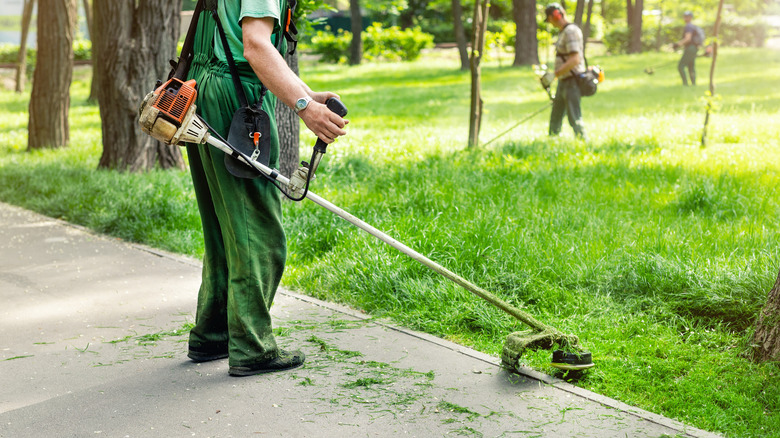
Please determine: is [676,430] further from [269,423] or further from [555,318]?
[269,423]

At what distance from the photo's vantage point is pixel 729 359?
3.90 meters

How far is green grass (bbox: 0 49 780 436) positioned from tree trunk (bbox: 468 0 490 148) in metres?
0.38

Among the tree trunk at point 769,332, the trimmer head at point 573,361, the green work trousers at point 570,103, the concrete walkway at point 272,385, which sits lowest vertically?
the concrete walkway at point 272,385

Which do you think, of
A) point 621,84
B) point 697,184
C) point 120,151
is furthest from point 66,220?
point 621,84

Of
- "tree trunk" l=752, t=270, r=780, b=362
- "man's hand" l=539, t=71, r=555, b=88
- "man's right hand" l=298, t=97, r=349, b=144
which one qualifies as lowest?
"tree trunk" l=752, t=270, r=780, b=362

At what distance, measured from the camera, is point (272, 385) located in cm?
373

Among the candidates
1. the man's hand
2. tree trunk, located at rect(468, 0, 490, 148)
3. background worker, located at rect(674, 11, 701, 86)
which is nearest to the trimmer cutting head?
tree trunk, located at rect(468, 0, 490, 148)

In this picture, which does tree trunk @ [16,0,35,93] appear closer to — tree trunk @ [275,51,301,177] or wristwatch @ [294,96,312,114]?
tree trunk @ [275,51,301,177]

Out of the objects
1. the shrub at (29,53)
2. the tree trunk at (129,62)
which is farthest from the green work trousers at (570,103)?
the shrub at (29,53)

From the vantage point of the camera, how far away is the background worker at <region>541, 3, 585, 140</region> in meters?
10.8

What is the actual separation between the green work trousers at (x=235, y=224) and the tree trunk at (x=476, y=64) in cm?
607

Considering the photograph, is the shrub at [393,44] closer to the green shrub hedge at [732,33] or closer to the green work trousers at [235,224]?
the green shrub hedge at [732,33]

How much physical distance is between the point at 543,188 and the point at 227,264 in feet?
13.4

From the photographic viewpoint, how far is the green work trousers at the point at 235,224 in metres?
3.61
